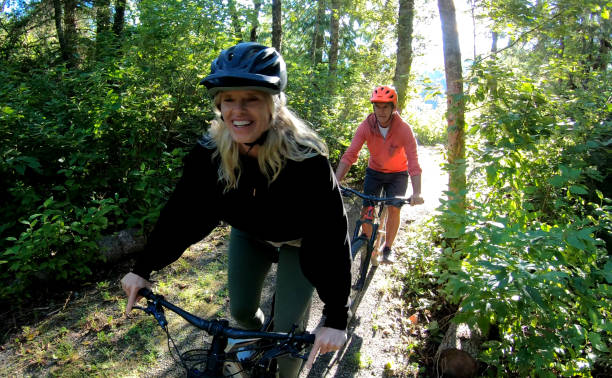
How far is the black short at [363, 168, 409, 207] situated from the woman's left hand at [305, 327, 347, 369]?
382 cm

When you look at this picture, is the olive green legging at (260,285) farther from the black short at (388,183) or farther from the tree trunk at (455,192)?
the black short at (388,183)

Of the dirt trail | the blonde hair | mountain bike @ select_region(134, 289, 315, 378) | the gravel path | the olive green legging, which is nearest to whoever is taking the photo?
mountain bike @ select_region(134, 289, 315, 378)

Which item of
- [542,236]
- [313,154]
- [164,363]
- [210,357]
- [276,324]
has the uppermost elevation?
[313,154]

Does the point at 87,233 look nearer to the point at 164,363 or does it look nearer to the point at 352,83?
the point at 164,363

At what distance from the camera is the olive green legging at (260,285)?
7.92 ft

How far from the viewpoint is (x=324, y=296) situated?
2023 mm

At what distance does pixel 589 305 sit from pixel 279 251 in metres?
2.33

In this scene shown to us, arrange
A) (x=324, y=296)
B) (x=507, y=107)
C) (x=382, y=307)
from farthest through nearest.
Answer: (x=382, y=307)
(x=507, y=107)
(x=324, y=296)

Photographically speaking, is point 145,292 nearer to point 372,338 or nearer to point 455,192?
point 372,338

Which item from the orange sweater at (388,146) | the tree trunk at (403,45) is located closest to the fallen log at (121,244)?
the orange sweater at (388,146)

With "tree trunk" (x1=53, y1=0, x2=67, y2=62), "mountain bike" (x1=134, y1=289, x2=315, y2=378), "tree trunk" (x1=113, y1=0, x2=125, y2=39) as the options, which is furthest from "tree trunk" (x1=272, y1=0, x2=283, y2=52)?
"mountain bike" (x1=134, y1=289, x2=315, y2=378)

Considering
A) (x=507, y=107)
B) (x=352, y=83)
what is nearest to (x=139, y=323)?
(x=507, y=107)

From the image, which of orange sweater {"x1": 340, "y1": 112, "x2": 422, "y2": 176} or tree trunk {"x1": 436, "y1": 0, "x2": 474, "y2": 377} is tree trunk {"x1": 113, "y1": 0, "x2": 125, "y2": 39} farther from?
tree trunk {"x1": 436, "y1": 0, "x2": 474, "y2": 377}

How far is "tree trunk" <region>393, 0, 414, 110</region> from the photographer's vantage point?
33.0 ft
